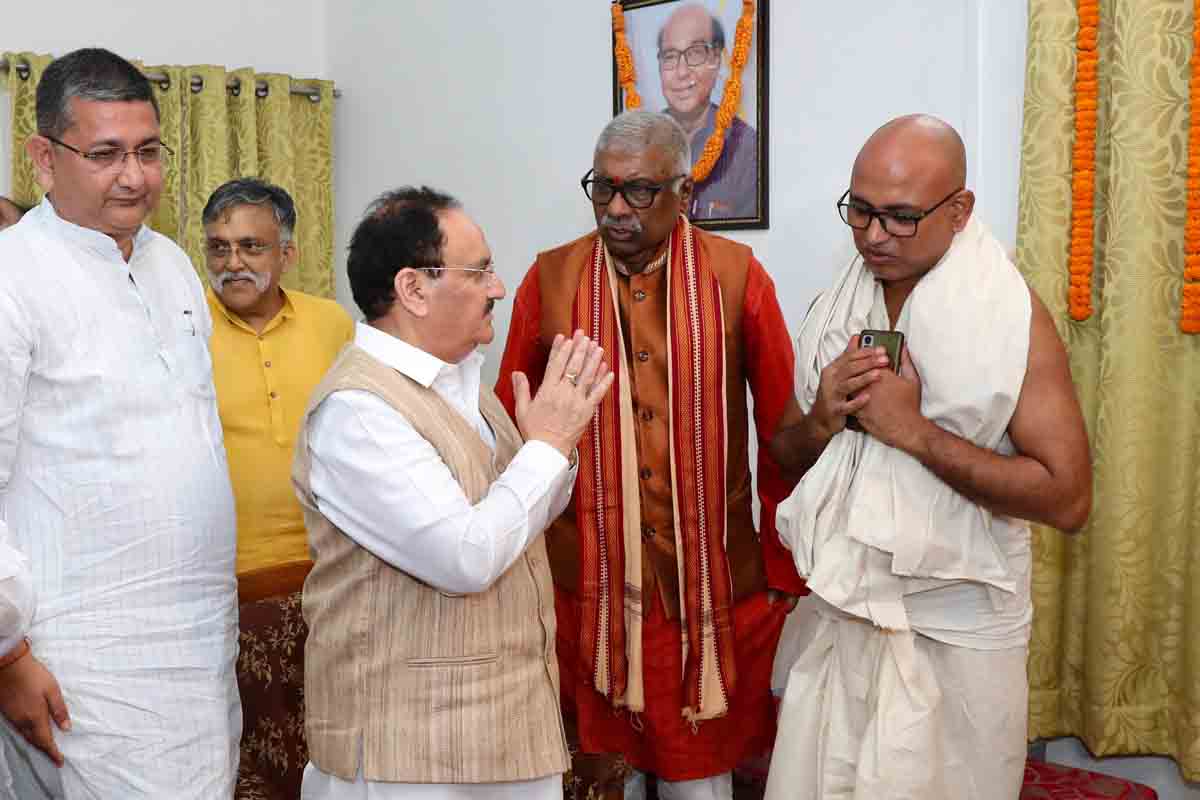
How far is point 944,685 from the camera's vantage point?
202 centimetres

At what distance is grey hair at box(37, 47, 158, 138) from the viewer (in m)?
1.87

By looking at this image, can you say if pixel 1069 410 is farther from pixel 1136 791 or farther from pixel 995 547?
pixel 1136 791

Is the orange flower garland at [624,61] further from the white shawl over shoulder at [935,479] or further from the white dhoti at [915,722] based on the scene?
the white dhoti at [915,722]

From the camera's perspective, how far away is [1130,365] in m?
2.71

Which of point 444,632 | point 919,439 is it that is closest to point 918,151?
point 919,439

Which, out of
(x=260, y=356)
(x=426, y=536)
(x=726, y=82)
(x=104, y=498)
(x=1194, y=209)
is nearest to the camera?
(x=426, y=536)

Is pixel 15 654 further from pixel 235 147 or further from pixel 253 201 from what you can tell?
pixel 235 147

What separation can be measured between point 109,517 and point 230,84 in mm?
2846

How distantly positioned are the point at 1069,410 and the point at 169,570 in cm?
154

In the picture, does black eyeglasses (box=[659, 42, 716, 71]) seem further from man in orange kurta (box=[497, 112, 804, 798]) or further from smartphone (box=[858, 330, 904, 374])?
smartphone (box=[858, 330, 904, 374])

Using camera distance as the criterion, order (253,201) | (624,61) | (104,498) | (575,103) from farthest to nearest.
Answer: (575,103) < (624,61) < (253,201) < (104,498)

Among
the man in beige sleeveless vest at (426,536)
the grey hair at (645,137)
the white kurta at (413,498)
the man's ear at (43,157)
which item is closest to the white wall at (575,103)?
the grey hair at (645,137)

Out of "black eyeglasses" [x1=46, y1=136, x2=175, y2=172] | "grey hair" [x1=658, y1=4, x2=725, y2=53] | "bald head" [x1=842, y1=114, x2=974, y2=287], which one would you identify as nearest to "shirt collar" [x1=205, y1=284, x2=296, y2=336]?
"black eyeglasses" [x1=46, y1=136, x2=175, y2=172]

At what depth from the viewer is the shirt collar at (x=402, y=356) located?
173cm
